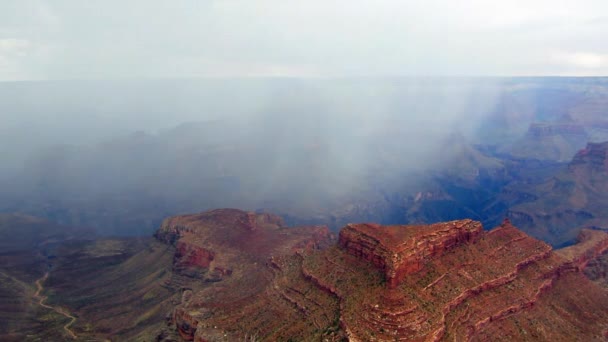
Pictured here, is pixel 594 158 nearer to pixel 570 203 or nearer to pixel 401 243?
pixel 570 203

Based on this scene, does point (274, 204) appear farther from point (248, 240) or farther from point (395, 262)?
point (395, 262)

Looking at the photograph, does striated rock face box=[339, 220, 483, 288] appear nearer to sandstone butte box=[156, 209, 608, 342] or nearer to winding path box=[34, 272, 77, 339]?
sandstone butte box=[156, 209, 608, 342]

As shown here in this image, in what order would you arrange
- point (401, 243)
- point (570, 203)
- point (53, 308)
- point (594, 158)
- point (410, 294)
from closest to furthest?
point (410, 294), point (401, 243), point (53, 308), point (570, 203), point (594, 158)

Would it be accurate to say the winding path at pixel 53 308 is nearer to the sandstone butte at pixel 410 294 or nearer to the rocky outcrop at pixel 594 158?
the sandstone butte at pixel 410 294

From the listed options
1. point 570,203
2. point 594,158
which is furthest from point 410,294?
point 594,158

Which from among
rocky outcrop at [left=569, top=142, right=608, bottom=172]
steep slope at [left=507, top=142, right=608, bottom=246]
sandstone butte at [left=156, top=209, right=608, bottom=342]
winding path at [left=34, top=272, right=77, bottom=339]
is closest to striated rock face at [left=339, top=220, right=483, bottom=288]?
sandstone butte at [left=156, top=209, right=608, bottom=342]

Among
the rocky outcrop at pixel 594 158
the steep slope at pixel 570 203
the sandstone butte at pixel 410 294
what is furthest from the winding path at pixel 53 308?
the rocky outcrop at pixel 594 158
